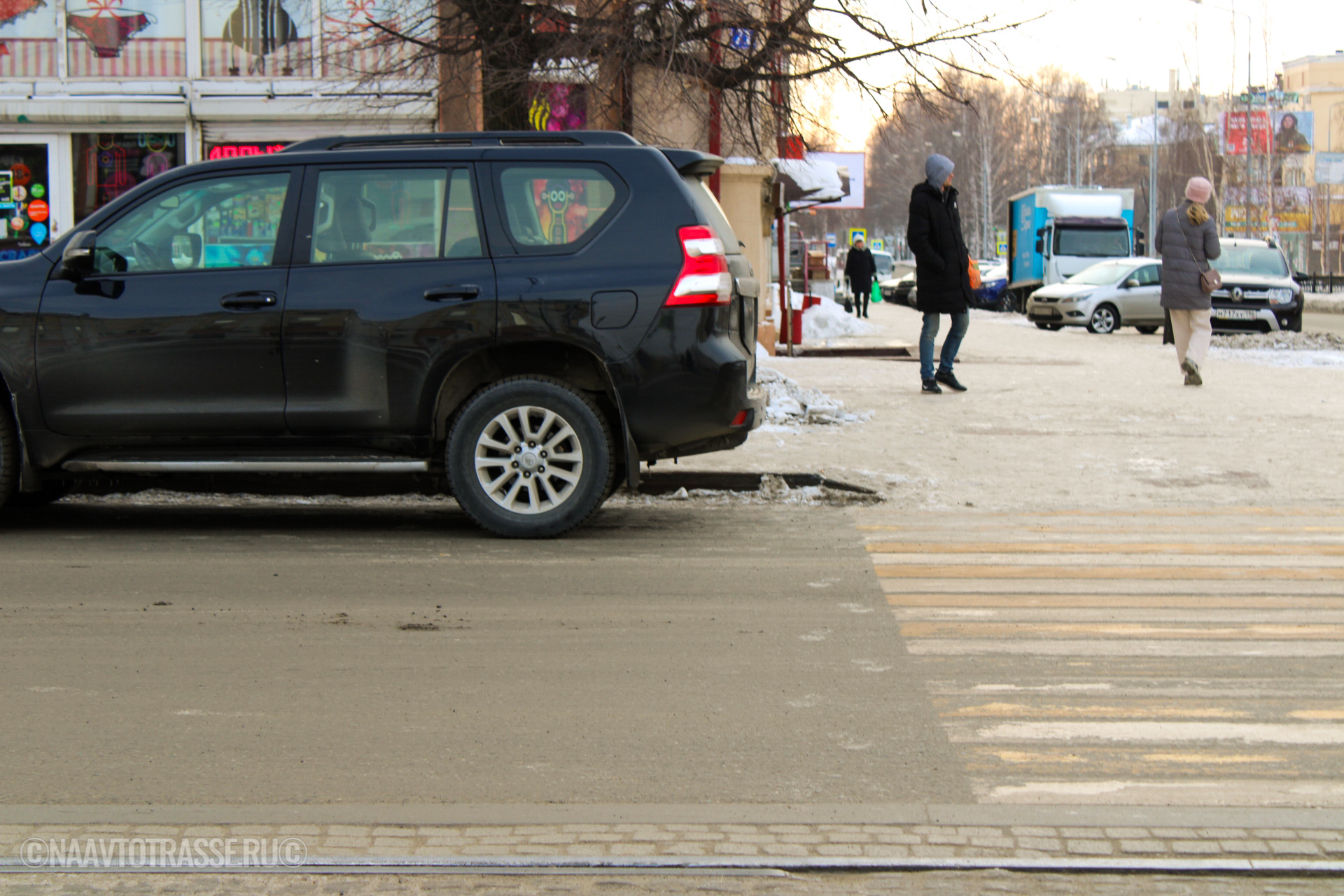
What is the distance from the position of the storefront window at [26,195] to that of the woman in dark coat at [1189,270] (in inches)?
450

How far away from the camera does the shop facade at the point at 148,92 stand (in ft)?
49.8

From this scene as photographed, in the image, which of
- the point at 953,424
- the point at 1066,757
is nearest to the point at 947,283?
the point at 953,424

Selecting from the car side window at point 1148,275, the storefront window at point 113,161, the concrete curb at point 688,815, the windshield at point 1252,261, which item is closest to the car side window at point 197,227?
the concrete curb at point 688,815

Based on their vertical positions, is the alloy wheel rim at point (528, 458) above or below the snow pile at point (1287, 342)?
below

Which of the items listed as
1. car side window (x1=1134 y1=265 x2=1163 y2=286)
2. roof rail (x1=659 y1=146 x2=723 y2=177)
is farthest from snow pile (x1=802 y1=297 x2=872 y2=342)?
roof rail (x1=659 y1=146 x2=723 y2=177)

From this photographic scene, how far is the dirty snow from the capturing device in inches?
443

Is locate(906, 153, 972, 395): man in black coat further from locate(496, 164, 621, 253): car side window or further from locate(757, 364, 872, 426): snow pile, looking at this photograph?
locate(496, 164, 621, 253): car side window

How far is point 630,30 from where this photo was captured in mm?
11781

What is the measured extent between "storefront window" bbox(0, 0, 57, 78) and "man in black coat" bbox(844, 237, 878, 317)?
875 inches

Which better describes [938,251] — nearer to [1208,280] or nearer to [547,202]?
[1208,280]

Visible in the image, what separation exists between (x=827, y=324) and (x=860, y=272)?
327 inches

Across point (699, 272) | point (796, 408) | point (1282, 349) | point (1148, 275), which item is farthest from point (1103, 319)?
point (699, 272)

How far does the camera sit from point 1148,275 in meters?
28.2

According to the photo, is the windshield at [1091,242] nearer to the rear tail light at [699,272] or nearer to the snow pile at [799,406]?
the snow pile at [799,406]
